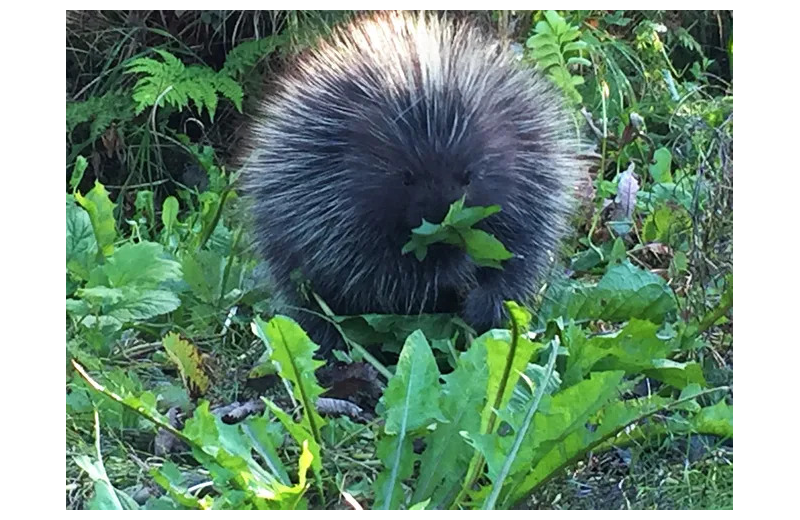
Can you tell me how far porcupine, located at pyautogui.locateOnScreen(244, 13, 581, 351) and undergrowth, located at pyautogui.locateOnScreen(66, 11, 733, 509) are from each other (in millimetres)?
85

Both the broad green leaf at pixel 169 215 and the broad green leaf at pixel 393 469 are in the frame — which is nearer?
the broad green leaf at pixel 393 469

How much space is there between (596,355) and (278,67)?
2.32 metres

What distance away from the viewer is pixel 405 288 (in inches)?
103

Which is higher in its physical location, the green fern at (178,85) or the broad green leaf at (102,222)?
the green fern at (178,85)

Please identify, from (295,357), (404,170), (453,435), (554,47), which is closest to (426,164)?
(404,170)

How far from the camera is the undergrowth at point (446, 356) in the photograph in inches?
71.1

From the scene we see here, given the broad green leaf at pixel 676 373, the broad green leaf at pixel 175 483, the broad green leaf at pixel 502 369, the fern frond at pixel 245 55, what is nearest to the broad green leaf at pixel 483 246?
the broad green leaf at pixel 676 373

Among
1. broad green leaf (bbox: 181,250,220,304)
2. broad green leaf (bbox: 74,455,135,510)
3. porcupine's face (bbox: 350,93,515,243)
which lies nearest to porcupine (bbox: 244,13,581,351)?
porcupine's face (bbox: 350,93,515,243)

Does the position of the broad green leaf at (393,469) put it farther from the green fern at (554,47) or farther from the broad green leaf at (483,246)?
the green fern at (554,47)

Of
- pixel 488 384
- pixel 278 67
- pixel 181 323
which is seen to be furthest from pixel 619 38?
pixel 488 384

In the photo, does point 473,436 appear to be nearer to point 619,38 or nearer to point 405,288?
point 405,288

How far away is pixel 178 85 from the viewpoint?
12.8ft

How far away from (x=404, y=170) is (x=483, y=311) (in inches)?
15.3

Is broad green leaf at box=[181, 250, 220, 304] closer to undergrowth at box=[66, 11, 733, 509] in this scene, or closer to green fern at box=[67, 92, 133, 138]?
undergrowth at box=[66, 11, 733, 509]
